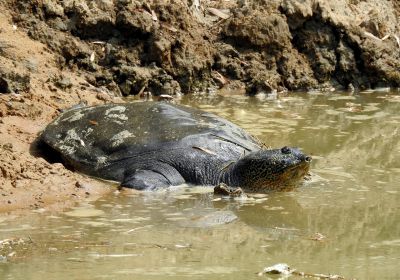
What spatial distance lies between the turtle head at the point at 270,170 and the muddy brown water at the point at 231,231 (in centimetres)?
13

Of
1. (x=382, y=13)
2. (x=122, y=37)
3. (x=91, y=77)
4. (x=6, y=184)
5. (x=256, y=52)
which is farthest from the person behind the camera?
(x=382, y=13)

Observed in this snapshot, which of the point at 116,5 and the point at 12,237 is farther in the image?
the point at 116,5

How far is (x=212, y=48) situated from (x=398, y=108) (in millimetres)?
2479

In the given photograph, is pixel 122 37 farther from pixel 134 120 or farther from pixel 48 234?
pixel 48 234

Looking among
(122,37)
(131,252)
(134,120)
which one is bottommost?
(131,252)

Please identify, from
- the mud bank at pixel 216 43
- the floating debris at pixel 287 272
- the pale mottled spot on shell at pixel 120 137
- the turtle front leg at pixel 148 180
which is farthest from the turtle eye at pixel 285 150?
the mud bank at pixel 216 43

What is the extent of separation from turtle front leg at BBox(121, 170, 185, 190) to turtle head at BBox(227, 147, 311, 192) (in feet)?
1.57

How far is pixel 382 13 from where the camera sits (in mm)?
13516

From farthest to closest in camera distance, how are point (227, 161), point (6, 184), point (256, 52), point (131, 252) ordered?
point (256, 52), point (227, 161), point (6, 184), point (131, 252)

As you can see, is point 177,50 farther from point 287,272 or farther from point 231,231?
point 287,272

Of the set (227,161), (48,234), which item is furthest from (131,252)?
(227,161)

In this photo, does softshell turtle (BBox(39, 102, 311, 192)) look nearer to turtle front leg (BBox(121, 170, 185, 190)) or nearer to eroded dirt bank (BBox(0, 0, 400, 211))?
turtle front leg (BBox(121, 170, 185, 190))

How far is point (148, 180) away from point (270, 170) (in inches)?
36.6

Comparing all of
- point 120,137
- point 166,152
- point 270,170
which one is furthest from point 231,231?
point 120,137
